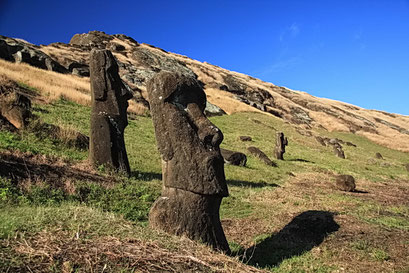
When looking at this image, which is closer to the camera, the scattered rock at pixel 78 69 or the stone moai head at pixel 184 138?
the stone moai head at pixel 184 138

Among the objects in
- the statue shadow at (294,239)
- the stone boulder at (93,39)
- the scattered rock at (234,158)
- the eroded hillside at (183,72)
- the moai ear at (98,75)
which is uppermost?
the stone boulder at (93,39)

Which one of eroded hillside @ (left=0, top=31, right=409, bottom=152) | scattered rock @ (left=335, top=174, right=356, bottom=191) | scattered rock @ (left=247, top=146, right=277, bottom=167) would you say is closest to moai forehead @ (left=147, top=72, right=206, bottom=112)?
scattered rock @ (left=335, top=174, right=356, bottom=191)

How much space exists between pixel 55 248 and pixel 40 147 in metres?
8.09

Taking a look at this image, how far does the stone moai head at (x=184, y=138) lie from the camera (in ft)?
17.8

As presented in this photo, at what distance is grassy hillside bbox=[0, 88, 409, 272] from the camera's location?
3.36m

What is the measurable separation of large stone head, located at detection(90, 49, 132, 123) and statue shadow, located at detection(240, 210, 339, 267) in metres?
6.36

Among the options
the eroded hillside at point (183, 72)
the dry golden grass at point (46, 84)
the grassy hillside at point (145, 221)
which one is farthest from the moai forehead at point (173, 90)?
the eroded hillside at point (183, 72)

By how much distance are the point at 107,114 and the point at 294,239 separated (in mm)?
6777

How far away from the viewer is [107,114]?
32.8ft

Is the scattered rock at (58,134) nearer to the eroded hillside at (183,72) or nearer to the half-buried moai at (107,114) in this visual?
the half-buried moai at (107,114)

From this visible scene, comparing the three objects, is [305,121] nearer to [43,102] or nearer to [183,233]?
[43,102]

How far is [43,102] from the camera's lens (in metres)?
19.8

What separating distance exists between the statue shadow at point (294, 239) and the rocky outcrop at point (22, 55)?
3490 centimetres

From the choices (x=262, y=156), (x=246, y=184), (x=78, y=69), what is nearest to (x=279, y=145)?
(x=262, y=156)
